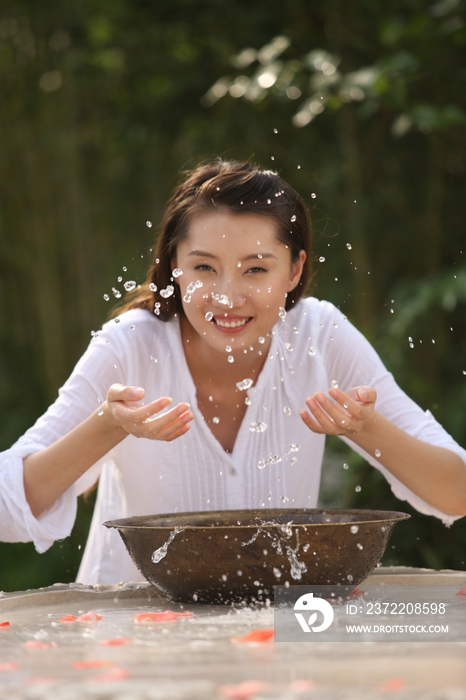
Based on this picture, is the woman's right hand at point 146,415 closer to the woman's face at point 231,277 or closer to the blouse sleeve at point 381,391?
the woman's face at point 231,277

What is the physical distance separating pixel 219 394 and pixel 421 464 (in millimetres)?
533

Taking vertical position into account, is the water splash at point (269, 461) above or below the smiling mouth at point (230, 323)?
below

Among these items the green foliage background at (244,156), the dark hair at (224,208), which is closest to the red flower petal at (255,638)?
the dark hair at (224,208)

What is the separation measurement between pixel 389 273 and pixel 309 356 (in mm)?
2697

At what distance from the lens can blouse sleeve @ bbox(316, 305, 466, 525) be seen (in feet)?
7.05

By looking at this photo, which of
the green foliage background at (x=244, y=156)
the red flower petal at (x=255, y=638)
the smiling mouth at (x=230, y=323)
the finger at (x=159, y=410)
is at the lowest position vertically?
the red flower petal at (x=255, y=638)

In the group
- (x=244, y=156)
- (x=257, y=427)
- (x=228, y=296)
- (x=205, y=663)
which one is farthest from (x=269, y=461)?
(x=244, y=156)

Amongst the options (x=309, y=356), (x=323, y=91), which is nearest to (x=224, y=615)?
(x=309, y=356)

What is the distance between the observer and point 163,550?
1.51 metres

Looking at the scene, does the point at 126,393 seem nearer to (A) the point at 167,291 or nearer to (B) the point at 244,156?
(A) the point at 167,291

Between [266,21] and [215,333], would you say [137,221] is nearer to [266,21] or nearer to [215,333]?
[266,21]

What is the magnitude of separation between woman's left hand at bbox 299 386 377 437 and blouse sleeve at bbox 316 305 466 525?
1.20 feet

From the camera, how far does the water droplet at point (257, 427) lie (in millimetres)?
2174

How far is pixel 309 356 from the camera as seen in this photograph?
228 cm
